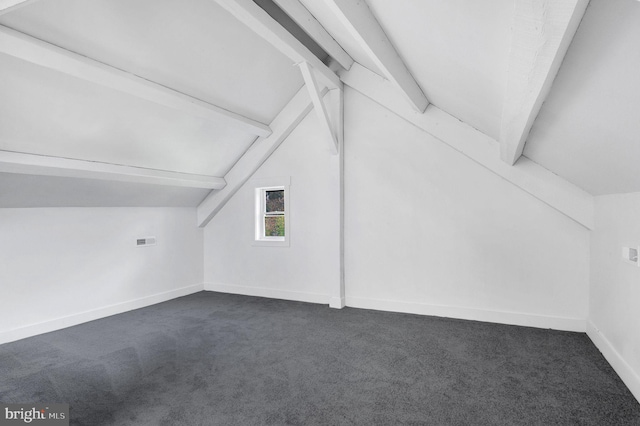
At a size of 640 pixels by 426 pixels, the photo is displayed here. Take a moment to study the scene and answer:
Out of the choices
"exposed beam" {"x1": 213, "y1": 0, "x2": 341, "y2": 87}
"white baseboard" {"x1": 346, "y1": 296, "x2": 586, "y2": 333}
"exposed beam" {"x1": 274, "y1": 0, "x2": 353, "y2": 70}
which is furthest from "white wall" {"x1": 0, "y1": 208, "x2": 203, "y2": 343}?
"exposed beam" {"x1": 274, "y1": 0, "x2": 353, "y2": 70}

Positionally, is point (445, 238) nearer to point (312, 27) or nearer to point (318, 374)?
point (318, 374)

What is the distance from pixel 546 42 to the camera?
1.15 meters

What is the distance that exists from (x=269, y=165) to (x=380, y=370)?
3409mm

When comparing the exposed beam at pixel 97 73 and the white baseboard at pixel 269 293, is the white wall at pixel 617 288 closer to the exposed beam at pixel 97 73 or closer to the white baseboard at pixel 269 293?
the white baseboard at pixel 269 293

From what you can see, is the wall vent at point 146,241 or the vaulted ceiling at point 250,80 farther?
the wall vent at point 146,241

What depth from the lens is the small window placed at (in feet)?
17.4

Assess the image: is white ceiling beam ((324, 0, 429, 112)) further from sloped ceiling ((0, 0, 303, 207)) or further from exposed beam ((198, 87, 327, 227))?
exposed beam ((198, 87, 327, 227))

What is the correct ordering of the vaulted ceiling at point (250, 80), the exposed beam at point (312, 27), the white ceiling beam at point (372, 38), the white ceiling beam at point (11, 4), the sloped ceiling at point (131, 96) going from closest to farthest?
1. the vaulted ceiling at point (250, 80)
2. the white ceiling beam at point (11, 4)
3. the white ceiling beam at point (372, 38)
4. the sloped ceiling at point (131, 96)
5. the exposed beam at point (312, 27)

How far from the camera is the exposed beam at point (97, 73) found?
2363 mm

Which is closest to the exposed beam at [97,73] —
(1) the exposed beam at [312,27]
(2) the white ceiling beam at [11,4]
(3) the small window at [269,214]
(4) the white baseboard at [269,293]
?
(2) the white ceiling beam at [11,4]

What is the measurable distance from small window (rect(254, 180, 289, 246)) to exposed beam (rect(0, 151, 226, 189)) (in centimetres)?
89

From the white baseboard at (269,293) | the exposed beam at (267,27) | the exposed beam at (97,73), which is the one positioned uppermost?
the exposed beam at (267,27)

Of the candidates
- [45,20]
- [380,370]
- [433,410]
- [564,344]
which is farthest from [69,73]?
[564,344]

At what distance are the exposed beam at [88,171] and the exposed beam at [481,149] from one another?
2.63 m
